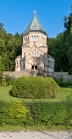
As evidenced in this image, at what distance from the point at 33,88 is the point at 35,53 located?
28.9 m

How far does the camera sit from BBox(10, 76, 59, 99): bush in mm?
20141

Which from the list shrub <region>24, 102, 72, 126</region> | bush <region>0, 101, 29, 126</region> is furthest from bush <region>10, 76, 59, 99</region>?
bush <region>0, 101, 29, 126</region>

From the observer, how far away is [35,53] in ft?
159

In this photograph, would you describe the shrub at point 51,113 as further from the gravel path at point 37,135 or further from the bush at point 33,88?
the bush at point 33,88

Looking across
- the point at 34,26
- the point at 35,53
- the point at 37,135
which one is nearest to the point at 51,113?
the point at 37,135

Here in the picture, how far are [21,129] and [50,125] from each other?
59.4 inches

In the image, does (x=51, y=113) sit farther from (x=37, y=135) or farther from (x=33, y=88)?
(x=33, y=88)

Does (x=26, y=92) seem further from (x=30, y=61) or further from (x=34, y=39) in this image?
(x=34, y=39)

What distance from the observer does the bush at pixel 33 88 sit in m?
20.1

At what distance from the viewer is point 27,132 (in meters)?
9.41

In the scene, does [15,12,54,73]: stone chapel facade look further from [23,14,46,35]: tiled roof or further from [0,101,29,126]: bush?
[0,101,29,126]: bush

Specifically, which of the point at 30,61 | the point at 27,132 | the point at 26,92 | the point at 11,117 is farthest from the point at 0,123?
the point at 30,61

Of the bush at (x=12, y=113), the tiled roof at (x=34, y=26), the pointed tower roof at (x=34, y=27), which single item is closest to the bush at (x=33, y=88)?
the bush at (x=12, y=113)

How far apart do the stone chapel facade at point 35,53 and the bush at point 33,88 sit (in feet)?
82.1
